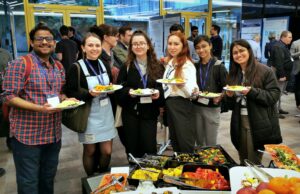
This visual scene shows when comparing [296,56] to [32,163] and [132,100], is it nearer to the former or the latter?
[132,100]

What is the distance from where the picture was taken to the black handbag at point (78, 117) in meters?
2.14

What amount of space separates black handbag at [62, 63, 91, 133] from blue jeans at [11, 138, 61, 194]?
211mm

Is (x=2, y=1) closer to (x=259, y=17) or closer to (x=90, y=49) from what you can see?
(x=90, y=49)

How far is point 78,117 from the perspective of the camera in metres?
2.15

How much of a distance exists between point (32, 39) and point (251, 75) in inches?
63.9

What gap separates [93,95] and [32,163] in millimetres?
643

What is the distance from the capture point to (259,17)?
27.4 feet

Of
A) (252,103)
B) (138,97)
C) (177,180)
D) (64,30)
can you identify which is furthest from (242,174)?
(64,30)

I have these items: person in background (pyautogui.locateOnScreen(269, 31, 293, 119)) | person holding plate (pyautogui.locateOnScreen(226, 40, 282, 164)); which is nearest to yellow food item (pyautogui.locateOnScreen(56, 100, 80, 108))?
person holding plate (pyautogui.locateOnScreen(226, 40, 282, 164))

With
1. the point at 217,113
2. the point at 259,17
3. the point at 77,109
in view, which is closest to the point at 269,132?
the point at 217,113

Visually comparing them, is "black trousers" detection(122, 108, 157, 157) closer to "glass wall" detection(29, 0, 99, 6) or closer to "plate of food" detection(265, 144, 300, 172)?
"plate of food" detection(265, 144, 300, 172)

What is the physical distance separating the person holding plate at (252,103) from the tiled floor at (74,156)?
4.44 ft

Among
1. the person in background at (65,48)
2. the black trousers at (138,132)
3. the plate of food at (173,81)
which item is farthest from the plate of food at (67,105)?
the person in background at (65,48)

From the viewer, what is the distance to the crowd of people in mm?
1773
